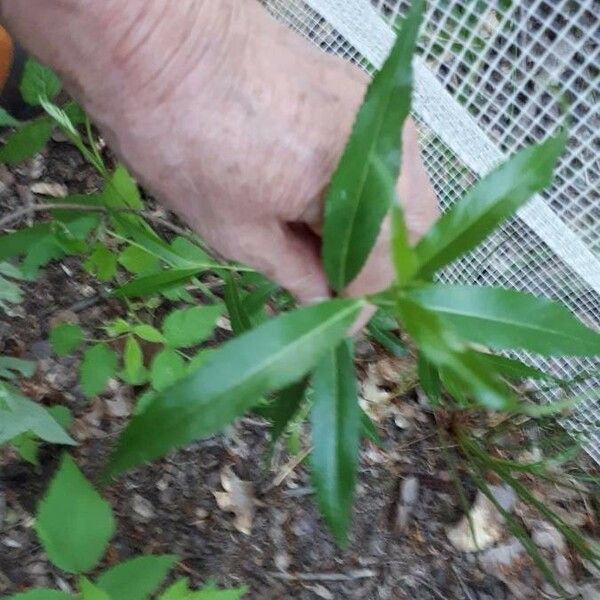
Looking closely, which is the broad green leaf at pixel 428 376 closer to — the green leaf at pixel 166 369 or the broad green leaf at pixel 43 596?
the green leaf at pixel 166 369

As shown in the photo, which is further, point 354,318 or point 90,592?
point 90,592

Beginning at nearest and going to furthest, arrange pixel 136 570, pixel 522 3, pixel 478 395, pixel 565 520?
pixel 478 395 < pixel 136 570 < pixel 522 3 < pixel 565 520

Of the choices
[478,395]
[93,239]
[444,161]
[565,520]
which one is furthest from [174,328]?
[565,520]

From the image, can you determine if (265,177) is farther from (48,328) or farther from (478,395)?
(48,328)

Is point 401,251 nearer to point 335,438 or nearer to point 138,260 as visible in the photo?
point 335,438

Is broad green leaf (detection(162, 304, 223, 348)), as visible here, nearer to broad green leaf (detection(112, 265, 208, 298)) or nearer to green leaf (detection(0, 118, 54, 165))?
broad green leaf (detection(112, 265, 208, 298))

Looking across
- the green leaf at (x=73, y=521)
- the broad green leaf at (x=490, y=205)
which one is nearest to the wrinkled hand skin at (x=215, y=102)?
the broad green leaf at (x=490, y=205)

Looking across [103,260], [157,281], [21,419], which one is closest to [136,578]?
[21,419]
